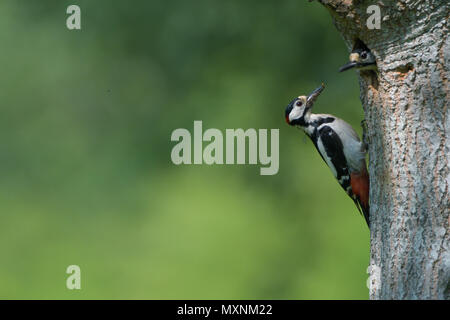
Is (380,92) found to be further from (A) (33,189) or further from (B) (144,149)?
(A) (33,189)

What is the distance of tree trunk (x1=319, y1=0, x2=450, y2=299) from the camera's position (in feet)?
9.37

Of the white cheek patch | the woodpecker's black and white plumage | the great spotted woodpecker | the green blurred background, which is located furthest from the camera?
the green blurred background

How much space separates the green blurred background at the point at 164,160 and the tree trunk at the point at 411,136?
9.44ft

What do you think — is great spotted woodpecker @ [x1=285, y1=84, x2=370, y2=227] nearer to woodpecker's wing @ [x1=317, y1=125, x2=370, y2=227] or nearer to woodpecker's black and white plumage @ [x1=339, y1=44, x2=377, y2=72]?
woodpecker's wing @ [x1=317, y1=125, x2=370, y2=227]

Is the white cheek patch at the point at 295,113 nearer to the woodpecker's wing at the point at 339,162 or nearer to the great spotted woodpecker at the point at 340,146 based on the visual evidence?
the great spotted woodpecker at the point at 340,146

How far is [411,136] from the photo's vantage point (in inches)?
117

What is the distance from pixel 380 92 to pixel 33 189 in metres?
5.10

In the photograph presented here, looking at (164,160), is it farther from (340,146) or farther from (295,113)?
(340,146)

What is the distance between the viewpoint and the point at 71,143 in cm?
746

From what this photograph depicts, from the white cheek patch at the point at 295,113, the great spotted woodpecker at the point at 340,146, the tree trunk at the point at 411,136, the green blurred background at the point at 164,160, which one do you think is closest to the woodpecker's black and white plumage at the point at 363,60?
the tree trunk at the point at 411,136

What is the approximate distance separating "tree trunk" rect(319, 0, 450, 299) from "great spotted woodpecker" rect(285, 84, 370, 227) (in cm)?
90

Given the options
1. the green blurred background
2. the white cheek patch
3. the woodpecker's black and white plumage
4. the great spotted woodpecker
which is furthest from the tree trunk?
the green blurred background

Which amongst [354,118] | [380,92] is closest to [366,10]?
[380,92]
